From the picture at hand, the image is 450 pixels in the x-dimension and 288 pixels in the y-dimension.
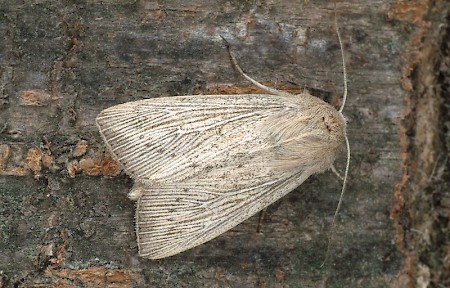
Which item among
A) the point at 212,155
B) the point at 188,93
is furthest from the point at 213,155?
the point at 188,93

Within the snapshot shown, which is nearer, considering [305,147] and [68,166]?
[68,166]

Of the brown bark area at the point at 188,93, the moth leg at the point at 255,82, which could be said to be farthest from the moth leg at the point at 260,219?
the moth leg at the point at 255,82

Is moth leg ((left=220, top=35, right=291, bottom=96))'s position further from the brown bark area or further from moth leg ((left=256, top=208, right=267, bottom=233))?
moth leg ((left=256, top=208, right=267, bottom=233))

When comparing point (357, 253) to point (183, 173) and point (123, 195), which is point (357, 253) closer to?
point (183, 173)

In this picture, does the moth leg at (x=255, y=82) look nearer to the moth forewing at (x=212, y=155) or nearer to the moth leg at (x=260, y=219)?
the moth forewing at (x=212, y=155)

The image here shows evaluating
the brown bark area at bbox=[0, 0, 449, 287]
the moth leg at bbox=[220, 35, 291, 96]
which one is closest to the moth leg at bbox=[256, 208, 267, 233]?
the brown bark area at bbox=[0, 0, 449, 287]

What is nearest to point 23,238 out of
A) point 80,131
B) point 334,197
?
point 80,131
